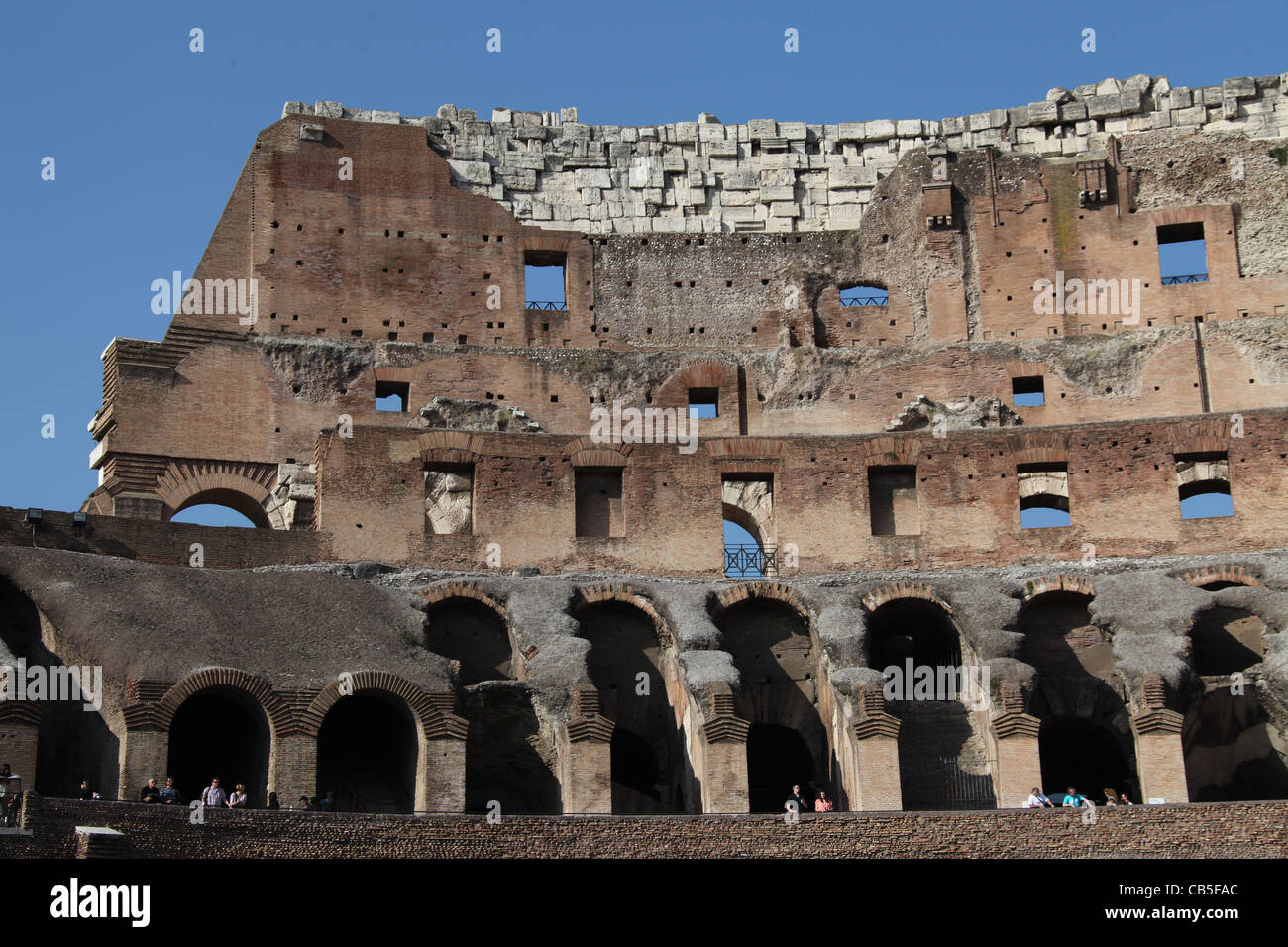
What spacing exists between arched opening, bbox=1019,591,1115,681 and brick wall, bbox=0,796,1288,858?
6.89 meters

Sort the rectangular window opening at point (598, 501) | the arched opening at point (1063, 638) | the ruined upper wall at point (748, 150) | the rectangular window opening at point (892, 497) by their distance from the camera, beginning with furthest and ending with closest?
1. the ruined upper wall at point (748, 150)
2. the rectangular window opening at point (892, 497)
3. the rectangular window opening at point (598, 501)
4. the arched opening at point (1063, 638)

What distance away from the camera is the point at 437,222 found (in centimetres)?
4897

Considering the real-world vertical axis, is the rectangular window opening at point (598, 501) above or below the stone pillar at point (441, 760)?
above

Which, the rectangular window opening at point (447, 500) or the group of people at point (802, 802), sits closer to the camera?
the group of people at point (802, 802)

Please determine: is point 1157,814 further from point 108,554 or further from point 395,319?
point 395,319

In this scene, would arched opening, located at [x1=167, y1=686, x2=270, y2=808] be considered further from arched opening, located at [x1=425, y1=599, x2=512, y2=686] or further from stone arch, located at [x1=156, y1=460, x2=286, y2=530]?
stone arch, located at [x1=156, y1=460, x2=286, y2=530]

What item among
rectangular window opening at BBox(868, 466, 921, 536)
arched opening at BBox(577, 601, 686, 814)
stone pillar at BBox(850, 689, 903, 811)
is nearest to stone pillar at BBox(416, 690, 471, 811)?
arched opening at BBox(577, 601, 686, 814)

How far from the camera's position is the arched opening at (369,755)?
33.3 m

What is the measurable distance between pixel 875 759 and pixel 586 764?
4794 millimetres

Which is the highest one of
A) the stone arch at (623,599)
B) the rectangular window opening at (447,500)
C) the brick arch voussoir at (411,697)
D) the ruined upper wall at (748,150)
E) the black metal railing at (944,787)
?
the ruined upper wall at (748,150)

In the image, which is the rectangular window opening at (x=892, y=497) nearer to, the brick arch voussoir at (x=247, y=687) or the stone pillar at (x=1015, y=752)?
the stone pillar at (x=1015, y=752)

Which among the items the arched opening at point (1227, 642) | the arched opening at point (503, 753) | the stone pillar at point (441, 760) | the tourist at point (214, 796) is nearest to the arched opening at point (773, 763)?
the arched opening at point (503, 753)

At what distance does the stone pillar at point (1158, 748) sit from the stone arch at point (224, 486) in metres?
19.1
